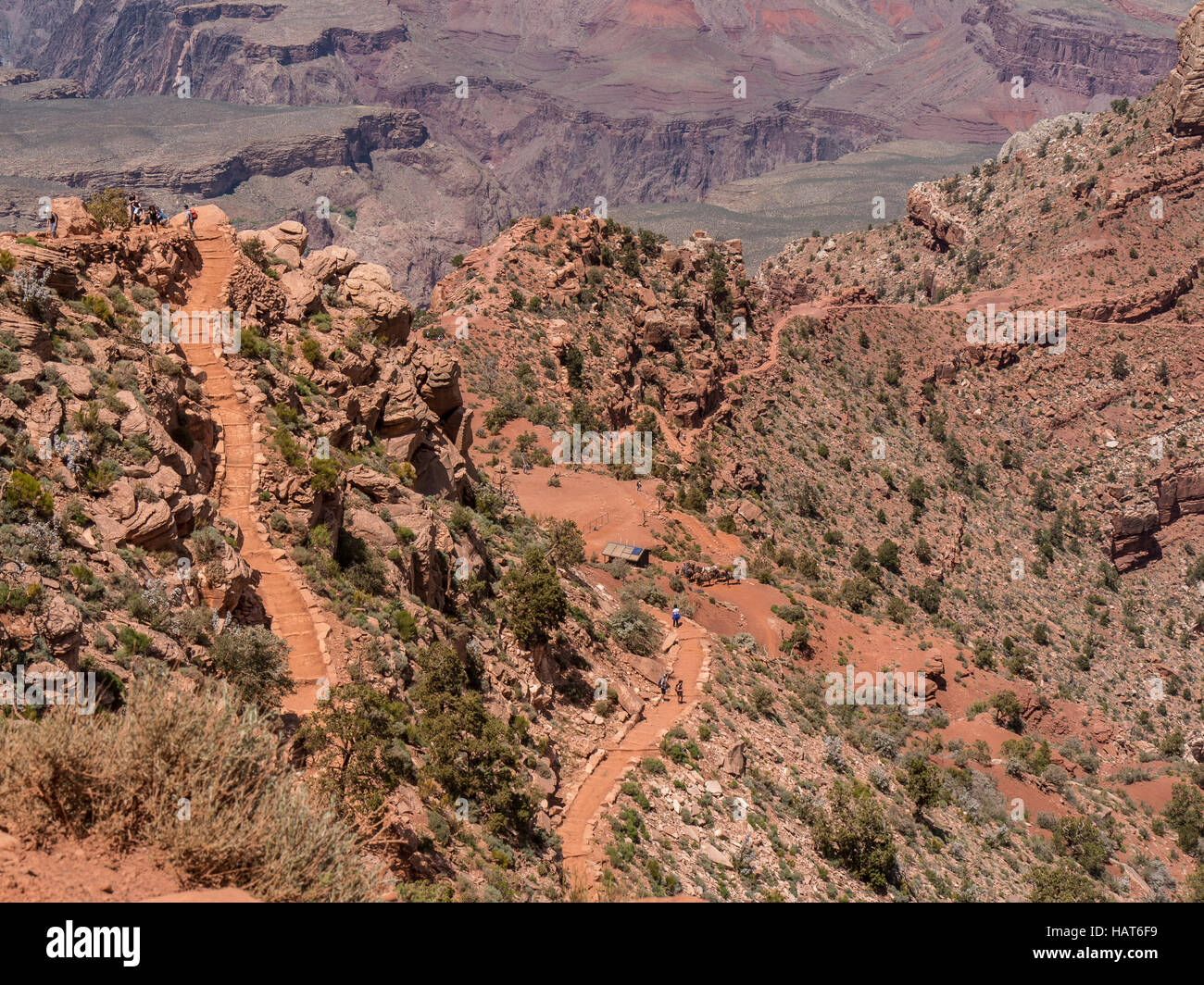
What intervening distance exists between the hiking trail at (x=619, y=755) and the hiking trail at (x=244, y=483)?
7541 millimetres

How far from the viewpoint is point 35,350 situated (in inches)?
883

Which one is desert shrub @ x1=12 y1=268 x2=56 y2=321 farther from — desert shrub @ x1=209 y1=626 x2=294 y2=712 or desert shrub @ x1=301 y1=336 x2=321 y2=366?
desert shrub @ x1=209 y1=626 x2=294 y2=712

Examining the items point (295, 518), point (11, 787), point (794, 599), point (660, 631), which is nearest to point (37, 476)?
point (295, 518)

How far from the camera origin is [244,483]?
2617 centimetres

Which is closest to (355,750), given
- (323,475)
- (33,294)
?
(323,475)

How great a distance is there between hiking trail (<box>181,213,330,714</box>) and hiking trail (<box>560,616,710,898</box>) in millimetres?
7541

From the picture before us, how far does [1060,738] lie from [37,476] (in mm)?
49901

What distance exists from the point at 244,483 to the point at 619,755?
43.0 ft

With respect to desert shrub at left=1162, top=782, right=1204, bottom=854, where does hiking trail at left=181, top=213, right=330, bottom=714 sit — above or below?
above

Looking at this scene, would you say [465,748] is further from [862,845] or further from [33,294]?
[862,845]

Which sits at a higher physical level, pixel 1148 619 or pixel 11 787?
pixel 11 787

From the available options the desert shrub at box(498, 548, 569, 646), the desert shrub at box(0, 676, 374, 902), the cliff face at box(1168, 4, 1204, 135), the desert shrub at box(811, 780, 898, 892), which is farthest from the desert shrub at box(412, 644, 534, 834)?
the cliff face at box(1168, 4, 1204, 135)

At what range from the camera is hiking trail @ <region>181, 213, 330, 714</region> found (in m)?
22.7
